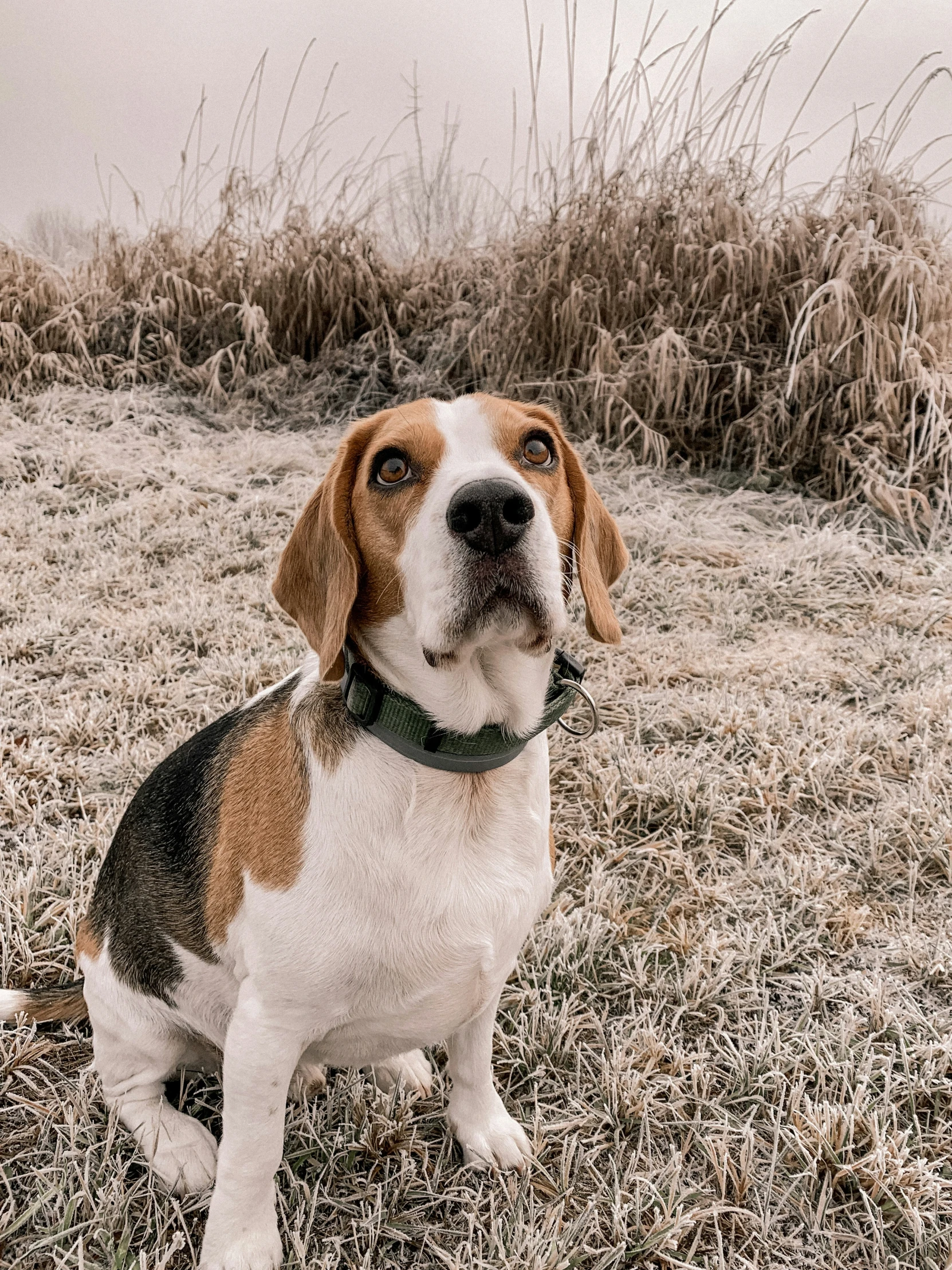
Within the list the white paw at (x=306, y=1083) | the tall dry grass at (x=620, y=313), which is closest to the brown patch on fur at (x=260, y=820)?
the white paw at (x=306, y=1083)

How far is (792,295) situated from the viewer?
6.32 meters

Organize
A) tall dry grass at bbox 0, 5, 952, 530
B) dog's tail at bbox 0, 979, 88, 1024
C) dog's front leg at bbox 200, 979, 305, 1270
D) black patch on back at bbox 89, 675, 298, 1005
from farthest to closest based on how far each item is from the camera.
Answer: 1. tall dry grass at bbox 0, 5, 952, 530
2. dog's tail at bbox 0, 979, 88, 1024
3. black patch on back at bbox 89, 675, 298, 1005
4. dog's front leg at bbox 200, 979, 305, 1270

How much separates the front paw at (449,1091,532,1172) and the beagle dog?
0.20m

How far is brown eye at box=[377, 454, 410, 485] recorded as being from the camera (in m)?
1.70

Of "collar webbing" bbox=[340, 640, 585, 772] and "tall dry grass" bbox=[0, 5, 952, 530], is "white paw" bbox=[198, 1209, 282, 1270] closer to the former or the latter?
"collar webbing" bbox=[340, 640, 585, 772]

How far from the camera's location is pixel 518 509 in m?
1.55

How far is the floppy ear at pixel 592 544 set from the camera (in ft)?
6.28

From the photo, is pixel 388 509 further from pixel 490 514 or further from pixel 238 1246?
pixel 238 1246

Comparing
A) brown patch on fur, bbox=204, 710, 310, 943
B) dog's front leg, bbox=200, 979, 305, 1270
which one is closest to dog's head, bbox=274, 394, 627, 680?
brown patch on fur, bbox=204, 710, 310, 943

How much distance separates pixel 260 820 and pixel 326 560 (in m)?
0.53

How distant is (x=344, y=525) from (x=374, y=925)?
30.1 inches

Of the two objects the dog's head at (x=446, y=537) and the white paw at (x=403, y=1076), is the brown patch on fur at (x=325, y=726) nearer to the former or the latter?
the dog's head at (x=446, y=537)

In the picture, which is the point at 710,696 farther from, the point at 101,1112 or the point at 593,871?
the point at 101,1112

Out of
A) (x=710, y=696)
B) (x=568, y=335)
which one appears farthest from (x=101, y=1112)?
(x=568, y=335)
